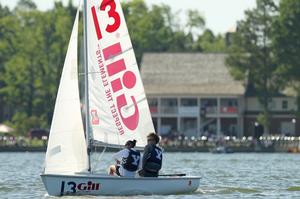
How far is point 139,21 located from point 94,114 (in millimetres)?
85172

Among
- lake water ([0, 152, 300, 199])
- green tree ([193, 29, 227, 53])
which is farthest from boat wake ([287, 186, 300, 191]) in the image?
green tree ([193, 29, 227, 53])

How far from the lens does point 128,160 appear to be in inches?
1469

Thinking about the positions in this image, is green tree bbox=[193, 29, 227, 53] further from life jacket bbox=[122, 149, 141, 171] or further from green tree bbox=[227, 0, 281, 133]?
life jacket bbox=[122, 149, 141, 171]

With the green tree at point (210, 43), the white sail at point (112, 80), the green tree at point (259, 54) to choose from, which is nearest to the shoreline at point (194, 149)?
the green tree at point (259, 54)

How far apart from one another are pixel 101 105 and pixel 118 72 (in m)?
1.11

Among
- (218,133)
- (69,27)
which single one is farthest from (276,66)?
(69,27)

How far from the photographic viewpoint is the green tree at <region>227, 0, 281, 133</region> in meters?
102

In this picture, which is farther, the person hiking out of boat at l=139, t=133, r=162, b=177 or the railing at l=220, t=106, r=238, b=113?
the railing at l=220, t=106, r=238, b=113

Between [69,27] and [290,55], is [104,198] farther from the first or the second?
[69,27]

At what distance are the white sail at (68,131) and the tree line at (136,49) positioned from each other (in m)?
63.9

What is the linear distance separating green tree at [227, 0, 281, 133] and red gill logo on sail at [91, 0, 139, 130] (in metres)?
63.4

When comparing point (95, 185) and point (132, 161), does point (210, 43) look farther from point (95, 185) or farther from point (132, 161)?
point (95, 185)

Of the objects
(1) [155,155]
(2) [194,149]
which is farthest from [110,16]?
(2) [194,149]

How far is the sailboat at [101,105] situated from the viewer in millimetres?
37719
